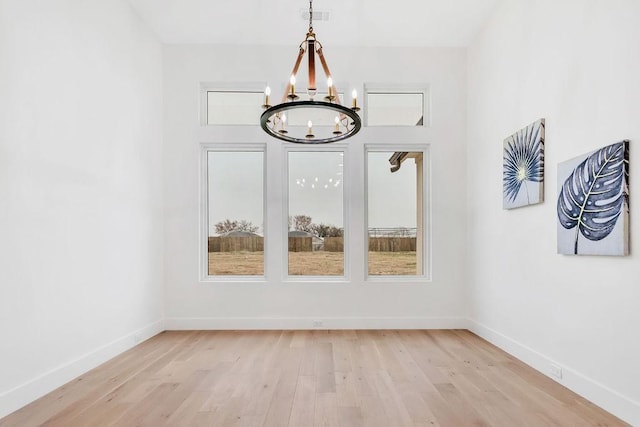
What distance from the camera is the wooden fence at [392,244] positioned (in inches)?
208

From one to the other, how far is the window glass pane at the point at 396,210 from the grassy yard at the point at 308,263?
0.01 metres

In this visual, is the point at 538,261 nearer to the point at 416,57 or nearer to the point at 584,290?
the point at 584,290

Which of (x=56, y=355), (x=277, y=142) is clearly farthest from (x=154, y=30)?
(x=56, y=355)

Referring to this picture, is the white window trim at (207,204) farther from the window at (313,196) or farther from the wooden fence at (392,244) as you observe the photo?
the wooden fence at (392,244)

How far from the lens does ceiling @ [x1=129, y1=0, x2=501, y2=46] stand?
170 inches

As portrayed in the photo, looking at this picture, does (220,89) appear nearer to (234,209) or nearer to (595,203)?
(234,209)

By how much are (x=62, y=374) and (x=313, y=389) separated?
2.00 meters

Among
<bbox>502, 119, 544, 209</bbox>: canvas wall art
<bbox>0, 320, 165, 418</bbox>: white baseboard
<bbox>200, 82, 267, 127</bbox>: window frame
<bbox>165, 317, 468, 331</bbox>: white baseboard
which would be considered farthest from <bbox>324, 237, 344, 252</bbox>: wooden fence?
<bbox>0, 320, 165, 418</bbox>: white baseboard

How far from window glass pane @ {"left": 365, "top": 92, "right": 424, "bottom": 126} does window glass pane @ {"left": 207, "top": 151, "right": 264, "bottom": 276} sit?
1.62m

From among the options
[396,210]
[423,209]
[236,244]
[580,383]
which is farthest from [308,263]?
[580,383]

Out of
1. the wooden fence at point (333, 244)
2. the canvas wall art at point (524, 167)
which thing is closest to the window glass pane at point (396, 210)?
the wooden fence at point (333, 244)

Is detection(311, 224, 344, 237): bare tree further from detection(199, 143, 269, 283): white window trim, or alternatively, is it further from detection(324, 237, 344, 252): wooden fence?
detection(199, 143, 269, 283): white window trim

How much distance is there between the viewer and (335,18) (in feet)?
14.9

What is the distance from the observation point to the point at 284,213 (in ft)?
17.1
